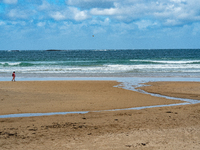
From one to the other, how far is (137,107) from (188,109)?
2.23 meters

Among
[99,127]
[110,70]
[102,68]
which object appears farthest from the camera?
[102,68]

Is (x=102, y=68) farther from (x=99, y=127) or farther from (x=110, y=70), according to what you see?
(x=99, y=127)

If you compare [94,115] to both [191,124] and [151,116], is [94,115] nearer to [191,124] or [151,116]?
[151,116]

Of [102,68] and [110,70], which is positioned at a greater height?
[102,68]

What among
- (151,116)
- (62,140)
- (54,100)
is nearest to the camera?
(62,140)

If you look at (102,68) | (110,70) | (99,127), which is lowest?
(99,127)

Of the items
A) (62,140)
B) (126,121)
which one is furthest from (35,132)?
(126,121)

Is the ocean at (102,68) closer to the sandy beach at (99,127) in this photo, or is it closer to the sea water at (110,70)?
the sea water at (110,70)

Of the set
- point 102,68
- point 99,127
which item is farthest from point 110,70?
point 99,127

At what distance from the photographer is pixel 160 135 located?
6.79 meters

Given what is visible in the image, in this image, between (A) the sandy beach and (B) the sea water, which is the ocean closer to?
(B) the sea water

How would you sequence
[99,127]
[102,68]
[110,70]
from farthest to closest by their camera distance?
[102,68]
[110,70]
[99,127]

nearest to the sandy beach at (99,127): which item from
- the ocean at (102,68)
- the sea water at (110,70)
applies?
the sea water at (110,70)

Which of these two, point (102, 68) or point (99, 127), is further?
point (102, 68)
